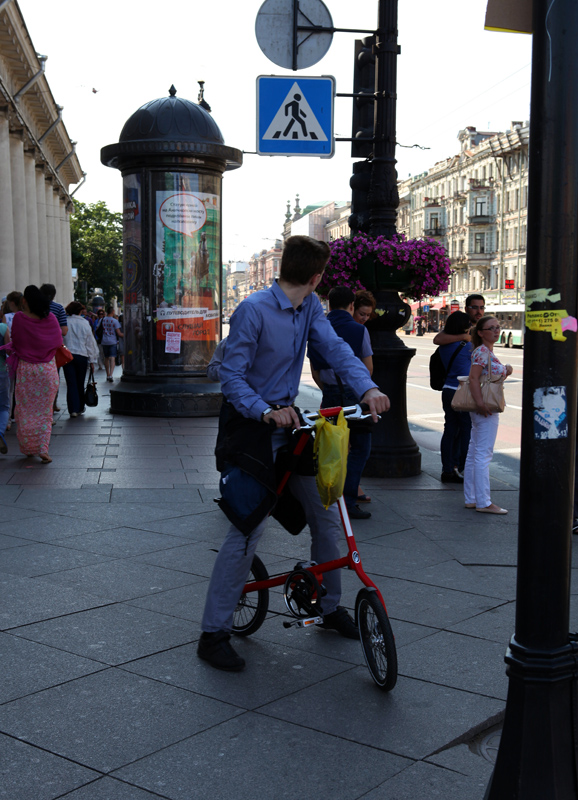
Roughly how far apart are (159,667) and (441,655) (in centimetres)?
122

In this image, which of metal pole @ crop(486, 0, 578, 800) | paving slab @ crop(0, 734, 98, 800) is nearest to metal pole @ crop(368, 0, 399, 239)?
metal pole @ crop(486, 0, 578, 800)

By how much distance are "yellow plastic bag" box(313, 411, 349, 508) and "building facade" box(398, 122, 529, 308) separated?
67.4m

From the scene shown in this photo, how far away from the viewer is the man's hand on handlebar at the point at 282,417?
3.54 metres

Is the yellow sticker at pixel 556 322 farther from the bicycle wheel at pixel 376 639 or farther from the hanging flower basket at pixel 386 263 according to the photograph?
the hanging flower basket at pixel 386 263

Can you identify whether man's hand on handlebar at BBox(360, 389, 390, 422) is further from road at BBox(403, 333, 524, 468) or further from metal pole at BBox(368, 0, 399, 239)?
road at BBox(403, 333, 524, 468)

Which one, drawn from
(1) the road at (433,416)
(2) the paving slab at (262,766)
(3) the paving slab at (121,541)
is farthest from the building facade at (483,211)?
(2) the paving slab at (262,766)

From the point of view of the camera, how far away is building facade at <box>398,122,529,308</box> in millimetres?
76188

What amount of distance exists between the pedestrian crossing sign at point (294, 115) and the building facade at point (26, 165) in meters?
16.0

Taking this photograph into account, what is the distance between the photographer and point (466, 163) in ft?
285

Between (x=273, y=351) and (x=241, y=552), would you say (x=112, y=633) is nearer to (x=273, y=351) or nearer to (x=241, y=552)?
(x=241, y=552)

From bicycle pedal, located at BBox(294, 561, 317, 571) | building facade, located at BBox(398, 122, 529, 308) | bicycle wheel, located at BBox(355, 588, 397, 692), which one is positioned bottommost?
bicycle wheel, located at BBox(355, 588, 397, 692)

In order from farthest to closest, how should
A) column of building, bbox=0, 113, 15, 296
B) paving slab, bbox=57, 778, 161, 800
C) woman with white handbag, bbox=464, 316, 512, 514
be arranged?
column of building, bbox=0, 113, 15, 296 → woman with white handbag, bbox=464, 316, 512, 514 → paving slab, bbox=57, 778, 161, 800

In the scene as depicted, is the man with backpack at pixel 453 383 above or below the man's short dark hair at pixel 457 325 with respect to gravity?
below

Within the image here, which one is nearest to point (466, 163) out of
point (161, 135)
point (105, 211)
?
point (105, 211)
